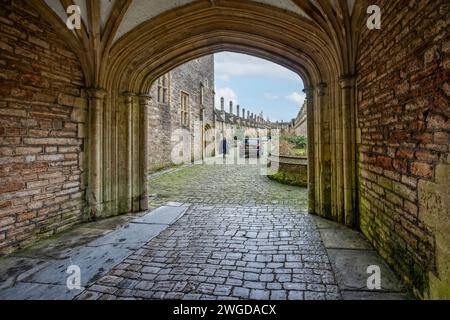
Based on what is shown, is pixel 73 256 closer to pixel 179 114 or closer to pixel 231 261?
pixel 231 261

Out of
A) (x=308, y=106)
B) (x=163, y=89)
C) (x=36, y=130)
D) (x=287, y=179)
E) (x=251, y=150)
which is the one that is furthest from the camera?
(x=251, y=150)

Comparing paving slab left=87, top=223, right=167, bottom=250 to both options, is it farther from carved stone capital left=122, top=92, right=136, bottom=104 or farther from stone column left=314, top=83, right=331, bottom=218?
stone column left=314, top=83, right=331, bottom=218

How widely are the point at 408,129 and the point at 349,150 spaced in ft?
5.43

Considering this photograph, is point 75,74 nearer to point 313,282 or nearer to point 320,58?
point 320,58

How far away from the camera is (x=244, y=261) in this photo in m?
2.66

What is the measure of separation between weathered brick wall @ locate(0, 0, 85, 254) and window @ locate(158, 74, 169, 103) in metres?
6.93

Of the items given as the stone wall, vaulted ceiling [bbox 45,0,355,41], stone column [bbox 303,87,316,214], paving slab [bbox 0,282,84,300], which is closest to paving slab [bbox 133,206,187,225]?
paving slab [bbox 0,282,84,300]

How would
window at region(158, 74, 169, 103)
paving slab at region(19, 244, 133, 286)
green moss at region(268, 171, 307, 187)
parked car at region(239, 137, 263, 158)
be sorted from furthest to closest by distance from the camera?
parked car at region(239, 137, 263, 158) < window at region(158, 74, 169, 103) < green moss at region(268, 171, 307, 187) < paving slab at region(19, 244, 133, 286)

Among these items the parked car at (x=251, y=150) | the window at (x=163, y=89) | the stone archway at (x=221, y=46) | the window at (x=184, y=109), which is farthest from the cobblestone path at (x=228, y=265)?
the parked car at (x=251, y=150)

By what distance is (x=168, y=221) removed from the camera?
4133 millimetres

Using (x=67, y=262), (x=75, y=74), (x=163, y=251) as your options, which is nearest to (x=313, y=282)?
(x=163, y=251)

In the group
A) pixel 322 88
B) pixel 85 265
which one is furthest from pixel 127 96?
pixel 322 88

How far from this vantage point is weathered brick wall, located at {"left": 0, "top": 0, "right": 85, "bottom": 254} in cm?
296

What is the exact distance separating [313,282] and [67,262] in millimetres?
2511
